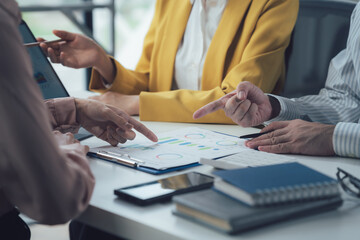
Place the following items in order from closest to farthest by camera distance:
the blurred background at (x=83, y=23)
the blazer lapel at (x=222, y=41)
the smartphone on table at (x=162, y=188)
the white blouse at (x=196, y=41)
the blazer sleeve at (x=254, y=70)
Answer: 1. the smartphone on table at (x=162, y=188)
2. the blazer sleeve at (x=254, y=70)
3. the blazer lapel at (x=222, y=41)
4. the white blouse at (x=196, y=41)
5. the blurred background at (x=83, y=23)

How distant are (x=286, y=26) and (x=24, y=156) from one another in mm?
1208

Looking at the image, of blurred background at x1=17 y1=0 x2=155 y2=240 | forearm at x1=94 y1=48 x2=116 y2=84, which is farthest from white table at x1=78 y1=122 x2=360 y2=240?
blurred background at x1=17 y1=0 x2=155 y2=240

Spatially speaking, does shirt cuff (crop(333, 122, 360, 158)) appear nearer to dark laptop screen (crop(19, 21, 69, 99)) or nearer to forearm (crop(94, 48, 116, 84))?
dark laptop screen (crop(19, 21, 69, 99))

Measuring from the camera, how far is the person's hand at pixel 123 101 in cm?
164

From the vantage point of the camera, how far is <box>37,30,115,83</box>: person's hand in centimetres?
154

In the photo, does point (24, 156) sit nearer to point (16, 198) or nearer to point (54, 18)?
point (16, 198)

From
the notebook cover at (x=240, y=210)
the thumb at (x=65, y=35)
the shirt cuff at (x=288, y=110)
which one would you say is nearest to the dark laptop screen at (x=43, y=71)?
the thumb at (x=65, y=35)

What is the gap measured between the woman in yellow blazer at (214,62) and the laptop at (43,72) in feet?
0.39

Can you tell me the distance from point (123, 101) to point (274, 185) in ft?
3.34

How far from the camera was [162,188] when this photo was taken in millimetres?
881

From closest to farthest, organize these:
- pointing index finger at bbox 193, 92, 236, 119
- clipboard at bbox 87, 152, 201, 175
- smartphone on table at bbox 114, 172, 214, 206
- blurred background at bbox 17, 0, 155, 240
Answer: smartphone on table at bbox 114, 172, 214, 206 → clipboard at bbox 87, 152, 201, 175 → pointing index finger at bbox 193, 92, 236, 119 → blurred background at bbox 17, 0, 155, 240

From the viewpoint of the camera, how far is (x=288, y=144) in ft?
3.84

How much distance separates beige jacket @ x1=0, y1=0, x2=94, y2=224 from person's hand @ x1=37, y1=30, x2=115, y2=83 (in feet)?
2.70

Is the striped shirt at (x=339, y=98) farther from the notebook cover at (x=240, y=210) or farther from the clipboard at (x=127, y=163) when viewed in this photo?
the notebook cover at (x=240, y=210)
